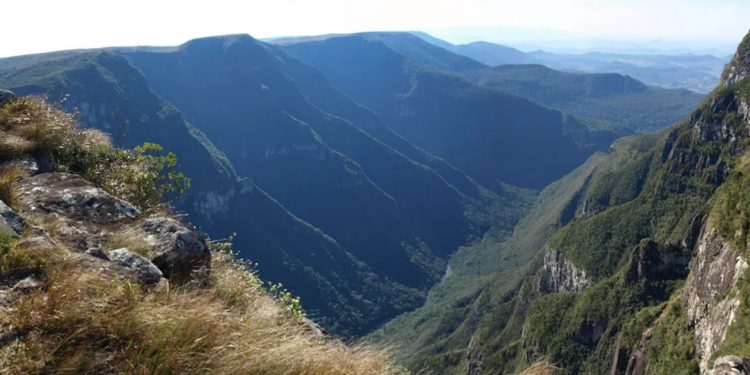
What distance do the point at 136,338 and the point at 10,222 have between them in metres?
2.95

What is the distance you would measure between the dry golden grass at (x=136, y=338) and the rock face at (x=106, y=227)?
3.80 feet

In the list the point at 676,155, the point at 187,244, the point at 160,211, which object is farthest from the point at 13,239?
the point at 676,155

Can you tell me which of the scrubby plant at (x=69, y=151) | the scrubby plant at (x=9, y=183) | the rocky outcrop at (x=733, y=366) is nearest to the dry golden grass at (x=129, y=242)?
the scrubby plant at (x=9, y=183)

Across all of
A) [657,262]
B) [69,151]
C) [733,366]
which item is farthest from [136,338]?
[657,262]

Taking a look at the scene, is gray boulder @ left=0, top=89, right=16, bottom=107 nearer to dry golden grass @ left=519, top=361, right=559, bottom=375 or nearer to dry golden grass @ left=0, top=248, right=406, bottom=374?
dry golden grass @ left=0, top=248, right=406, bottom=374

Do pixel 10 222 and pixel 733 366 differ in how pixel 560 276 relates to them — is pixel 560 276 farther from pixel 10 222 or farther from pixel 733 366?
pixel 10 222

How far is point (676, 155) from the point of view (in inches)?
5758

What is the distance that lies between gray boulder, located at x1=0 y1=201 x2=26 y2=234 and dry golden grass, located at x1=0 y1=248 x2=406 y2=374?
106 cm

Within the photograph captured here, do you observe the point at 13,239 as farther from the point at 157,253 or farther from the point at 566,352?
the point at 566,352

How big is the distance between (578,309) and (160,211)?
11247 centimetres

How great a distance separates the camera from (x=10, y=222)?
21.9ft

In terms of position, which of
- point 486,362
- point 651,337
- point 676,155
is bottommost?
point 486,362

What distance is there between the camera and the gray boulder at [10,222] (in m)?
6.32

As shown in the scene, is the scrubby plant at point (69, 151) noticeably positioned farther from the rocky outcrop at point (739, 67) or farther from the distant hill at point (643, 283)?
the rocky outcrop at point (739, 67)
